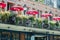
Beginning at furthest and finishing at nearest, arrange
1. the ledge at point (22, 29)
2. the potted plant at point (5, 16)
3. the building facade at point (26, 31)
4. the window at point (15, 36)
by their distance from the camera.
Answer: the window at point (15, 36) → the building facade at point (26, 31) → the potted plant at point (5, 16) → the ledge at point (22, 29)

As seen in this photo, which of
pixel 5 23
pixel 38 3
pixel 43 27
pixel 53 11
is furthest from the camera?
pixel 53 11

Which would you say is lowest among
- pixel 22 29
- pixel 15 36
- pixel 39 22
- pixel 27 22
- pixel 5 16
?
pixel 15 36

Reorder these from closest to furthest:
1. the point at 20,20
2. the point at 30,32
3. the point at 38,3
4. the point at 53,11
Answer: the point at 20,20
the point at 30,32
the point at 38,3
the point at 53,11

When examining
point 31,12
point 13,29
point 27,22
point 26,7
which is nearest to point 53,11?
point 26,7

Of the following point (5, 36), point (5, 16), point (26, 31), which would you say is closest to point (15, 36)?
point (26, 31)

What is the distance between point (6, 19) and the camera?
2544 centimetres

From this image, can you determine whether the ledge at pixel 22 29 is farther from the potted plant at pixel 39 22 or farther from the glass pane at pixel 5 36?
the glass pane at pixel 5 36

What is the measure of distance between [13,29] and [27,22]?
10.5 feet

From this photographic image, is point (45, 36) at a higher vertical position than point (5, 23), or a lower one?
lower

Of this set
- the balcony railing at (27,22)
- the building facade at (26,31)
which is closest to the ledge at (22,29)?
the building facade at (26,31)

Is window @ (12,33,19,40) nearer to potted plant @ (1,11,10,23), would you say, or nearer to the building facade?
the building facade

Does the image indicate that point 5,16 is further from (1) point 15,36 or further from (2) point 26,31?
(2) point 26,31

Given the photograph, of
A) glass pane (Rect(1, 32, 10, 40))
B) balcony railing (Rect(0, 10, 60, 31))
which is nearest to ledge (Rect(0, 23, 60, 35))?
balcony railing (Rect(0, 10, 60, 31))

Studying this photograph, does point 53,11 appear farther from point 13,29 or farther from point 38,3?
point 13,29
